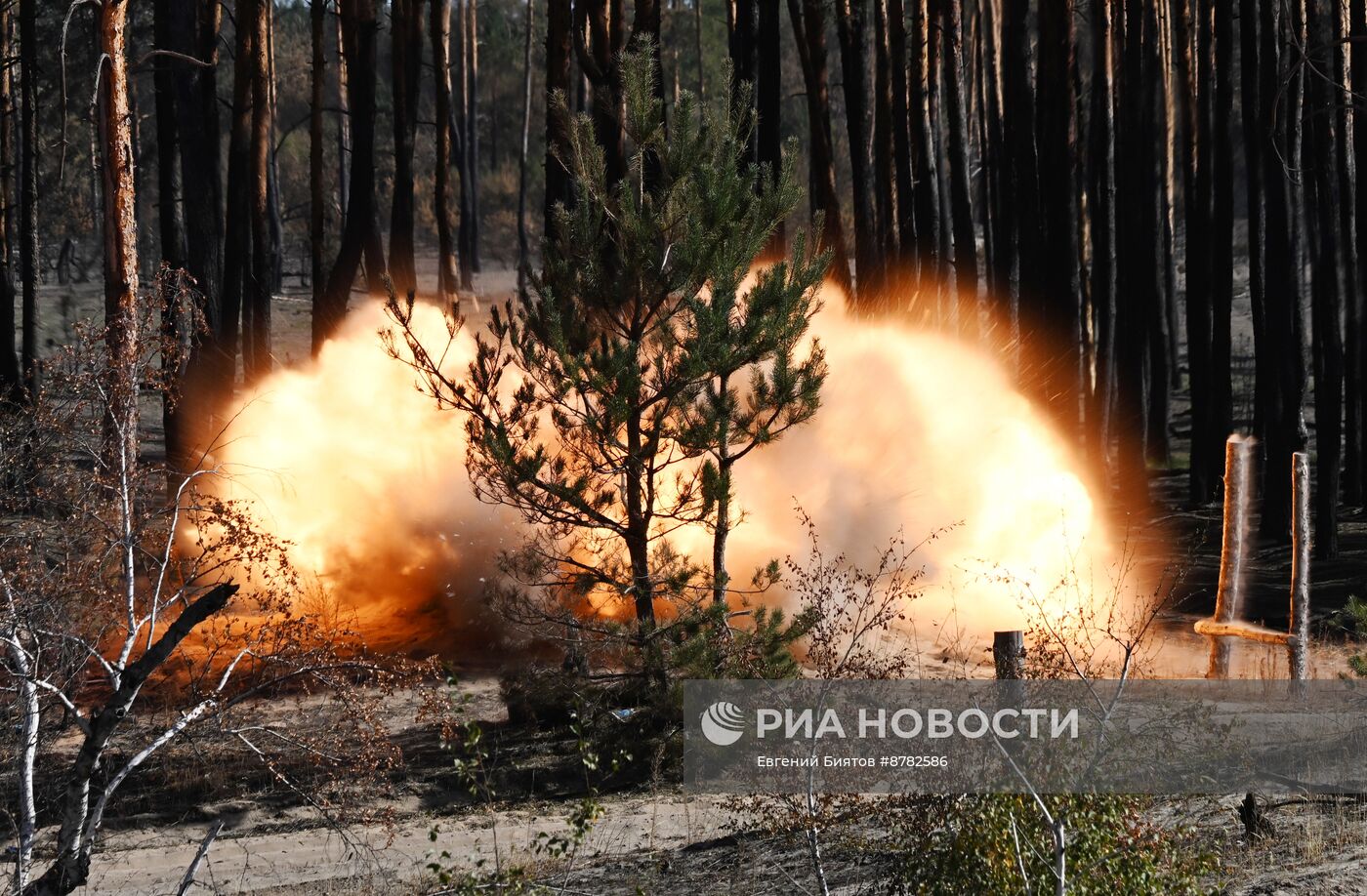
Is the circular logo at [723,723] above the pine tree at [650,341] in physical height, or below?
below

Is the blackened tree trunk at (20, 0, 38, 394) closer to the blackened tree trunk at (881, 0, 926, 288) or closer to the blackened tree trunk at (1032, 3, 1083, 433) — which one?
the blackened tree trunk at (881, 0, 926, 288)

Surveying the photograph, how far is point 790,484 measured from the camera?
59.0 ft

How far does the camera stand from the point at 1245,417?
2948 cm

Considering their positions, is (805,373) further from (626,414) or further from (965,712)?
(965,712)

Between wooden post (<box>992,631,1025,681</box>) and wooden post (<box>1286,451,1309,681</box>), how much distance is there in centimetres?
383

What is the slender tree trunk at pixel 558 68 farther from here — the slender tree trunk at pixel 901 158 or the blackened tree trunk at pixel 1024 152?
the slender tree trunk at pixel 901 158

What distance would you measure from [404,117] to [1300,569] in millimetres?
20163

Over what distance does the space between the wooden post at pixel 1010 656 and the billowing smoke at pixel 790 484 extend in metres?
6.92

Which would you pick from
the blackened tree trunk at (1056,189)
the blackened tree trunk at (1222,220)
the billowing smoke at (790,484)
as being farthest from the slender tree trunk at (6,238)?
the blackened tree trunk at (1222,220)

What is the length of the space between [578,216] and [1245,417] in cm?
2181

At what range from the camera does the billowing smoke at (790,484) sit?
17844 mm

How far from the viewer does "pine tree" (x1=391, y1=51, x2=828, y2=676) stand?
11570 mm

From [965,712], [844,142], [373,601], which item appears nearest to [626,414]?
[965,712]

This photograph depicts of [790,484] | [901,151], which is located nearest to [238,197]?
[790,484]
